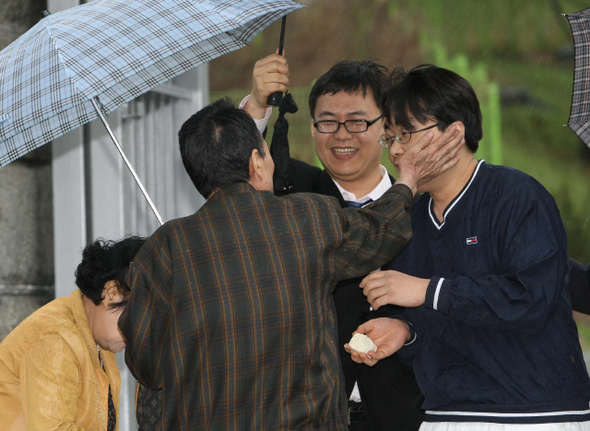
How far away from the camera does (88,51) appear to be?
2422mm

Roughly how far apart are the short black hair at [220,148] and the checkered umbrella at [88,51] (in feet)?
1.30

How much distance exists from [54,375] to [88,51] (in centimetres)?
113

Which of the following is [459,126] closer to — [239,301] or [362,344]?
[362,344]

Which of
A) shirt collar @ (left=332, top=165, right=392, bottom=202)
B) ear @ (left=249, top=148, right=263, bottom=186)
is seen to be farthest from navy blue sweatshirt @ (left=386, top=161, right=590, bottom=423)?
shirt collar @ (left=332, top=165, right=392, bottom=202)

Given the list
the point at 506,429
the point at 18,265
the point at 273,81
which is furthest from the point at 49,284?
the point at 506,429

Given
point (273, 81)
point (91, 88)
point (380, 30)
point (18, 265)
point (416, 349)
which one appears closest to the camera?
point (91, 88)

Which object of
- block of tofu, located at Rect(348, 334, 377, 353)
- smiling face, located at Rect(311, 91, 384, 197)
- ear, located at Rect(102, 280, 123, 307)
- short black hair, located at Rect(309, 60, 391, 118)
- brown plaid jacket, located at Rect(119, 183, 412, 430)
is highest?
short black hair, located at Rect(309, 60, 391, 118)

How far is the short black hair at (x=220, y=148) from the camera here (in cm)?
214

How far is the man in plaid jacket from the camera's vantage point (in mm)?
2027

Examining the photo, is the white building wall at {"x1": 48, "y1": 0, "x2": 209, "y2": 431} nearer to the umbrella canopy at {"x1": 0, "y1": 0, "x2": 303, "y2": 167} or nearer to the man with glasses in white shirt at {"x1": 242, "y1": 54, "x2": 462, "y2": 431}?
the man with glasses in white shirt at {"x1": 242, "y1": 54, "x2": 462, "y2": 431}

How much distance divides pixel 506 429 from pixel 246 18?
4.87 feet

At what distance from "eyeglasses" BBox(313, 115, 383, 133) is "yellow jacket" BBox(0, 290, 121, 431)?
123cm

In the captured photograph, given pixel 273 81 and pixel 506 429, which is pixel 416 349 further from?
pixel 273 81

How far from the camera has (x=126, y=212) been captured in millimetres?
4719
